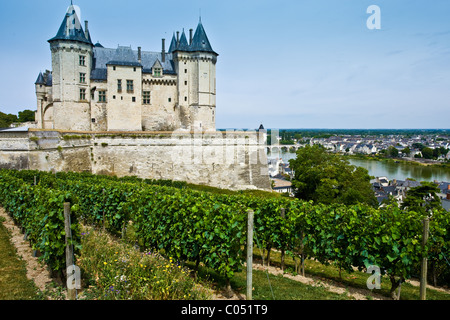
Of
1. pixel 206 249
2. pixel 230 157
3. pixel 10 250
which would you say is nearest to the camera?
pixel 206 249

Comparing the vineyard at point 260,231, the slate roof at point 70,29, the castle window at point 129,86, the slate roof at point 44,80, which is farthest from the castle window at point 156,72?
the vineyard at point 260,231

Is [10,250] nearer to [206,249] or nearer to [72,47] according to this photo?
[206,249]

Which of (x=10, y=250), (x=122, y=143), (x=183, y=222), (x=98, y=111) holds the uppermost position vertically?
(x=98, y=111)

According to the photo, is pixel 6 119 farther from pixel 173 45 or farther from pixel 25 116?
pixel 173 45

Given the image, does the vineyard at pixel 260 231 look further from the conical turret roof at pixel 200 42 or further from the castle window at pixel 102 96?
the conical turret roof at pixel 200 42

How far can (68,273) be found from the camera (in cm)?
633

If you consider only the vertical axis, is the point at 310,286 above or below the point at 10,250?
below

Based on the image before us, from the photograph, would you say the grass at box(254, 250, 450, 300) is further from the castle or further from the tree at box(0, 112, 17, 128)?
the tree at box(0, 112, 17, 128)

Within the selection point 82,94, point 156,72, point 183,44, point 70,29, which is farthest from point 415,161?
point 70,29

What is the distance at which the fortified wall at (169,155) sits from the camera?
25828 mm

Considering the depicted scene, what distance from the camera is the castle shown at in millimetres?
29516
